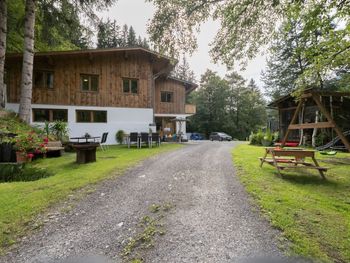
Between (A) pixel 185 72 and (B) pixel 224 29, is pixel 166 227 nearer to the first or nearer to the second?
(B) pixel 224 29

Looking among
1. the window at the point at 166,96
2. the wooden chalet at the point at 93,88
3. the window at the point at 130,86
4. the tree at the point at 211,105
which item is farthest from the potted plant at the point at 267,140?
the tree at the point at 211,105

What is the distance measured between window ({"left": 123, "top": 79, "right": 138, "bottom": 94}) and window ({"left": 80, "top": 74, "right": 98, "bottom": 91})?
2097mm

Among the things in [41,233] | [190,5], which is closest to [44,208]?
[41,233]

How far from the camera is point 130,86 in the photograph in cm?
1844

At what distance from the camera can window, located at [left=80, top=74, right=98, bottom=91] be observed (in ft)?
56.3

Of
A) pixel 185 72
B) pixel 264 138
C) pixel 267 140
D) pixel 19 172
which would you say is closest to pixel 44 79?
pixel 19 172

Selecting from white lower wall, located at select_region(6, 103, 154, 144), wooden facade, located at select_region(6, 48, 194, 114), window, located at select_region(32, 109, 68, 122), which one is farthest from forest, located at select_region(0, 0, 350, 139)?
white lower wall, located at select_region(6, 103, 154, 144)

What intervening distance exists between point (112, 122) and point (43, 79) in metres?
5.32

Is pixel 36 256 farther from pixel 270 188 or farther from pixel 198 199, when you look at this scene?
pixel 270 188

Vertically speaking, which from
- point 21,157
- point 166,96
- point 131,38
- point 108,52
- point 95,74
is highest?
point 131,38

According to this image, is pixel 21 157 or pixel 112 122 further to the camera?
pixel 112 122

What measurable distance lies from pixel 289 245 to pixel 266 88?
2856 centimetres

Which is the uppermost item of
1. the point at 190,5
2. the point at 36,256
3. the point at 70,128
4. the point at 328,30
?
the point at 190,5

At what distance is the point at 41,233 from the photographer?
3.38 metres
